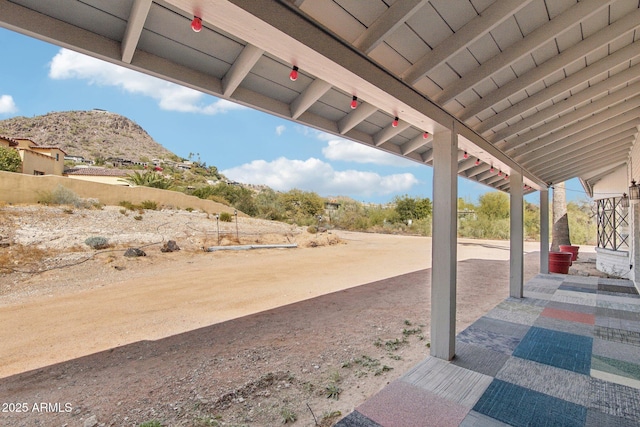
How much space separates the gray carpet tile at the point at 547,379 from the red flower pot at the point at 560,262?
6.55 meters

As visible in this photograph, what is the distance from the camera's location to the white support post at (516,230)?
521 cm

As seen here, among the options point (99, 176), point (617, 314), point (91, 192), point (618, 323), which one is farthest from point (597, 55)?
point (99, 176)

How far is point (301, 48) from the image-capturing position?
1677mm

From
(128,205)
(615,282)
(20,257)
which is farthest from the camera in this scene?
(128,205)

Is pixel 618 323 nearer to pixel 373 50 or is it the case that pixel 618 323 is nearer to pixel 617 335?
pixel 617 335

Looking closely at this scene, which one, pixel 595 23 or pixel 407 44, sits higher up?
pixel 595 23

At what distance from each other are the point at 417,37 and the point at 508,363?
10.0ft

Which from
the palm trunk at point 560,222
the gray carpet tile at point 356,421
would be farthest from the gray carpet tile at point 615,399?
the palm trunk at point 560,222

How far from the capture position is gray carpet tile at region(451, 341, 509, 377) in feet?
9.26

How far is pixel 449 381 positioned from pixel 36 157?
26400mm

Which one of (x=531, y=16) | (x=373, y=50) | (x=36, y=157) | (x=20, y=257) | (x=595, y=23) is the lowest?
(x=20, y=257)

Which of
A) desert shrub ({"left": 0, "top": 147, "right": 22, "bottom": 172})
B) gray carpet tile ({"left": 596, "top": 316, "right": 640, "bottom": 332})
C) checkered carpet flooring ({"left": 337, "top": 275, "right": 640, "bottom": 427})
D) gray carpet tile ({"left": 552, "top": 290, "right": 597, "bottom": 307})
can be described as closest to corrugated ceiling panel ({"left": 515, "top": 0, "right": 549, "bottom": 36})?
checkered carpet flooring ({"left": 337, "top": 275, "right": 640, "bottom": 427})

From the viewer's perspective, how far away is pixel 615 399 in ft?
7.69

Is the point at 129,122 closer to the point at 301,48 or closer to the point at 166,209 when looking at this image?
the point at 166,209
